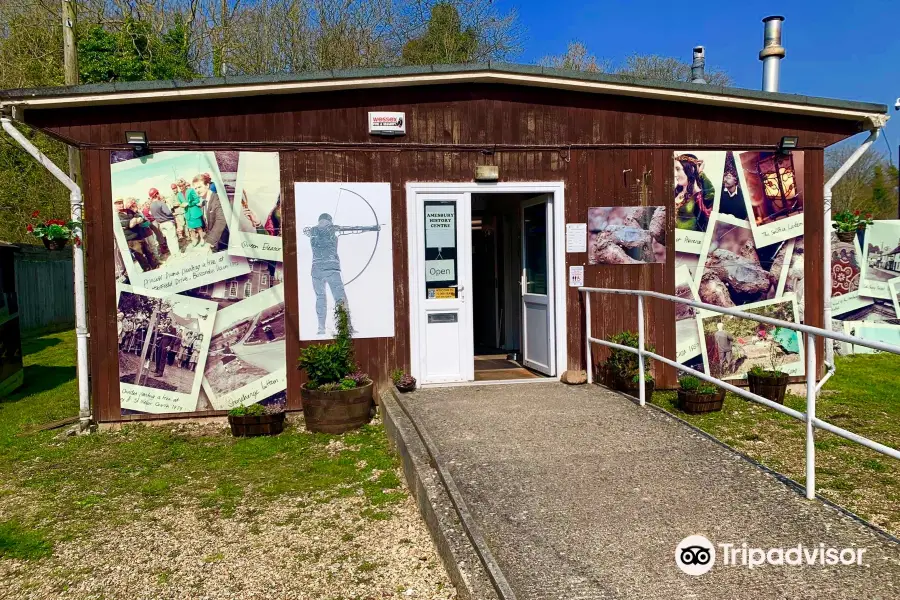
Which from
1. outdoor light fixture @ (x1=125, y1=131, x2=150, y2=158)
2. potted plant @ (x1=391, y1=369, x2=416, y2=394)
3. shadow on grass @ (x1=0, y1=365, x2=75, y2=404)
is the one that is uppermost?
outdoor light fixture @ (x1=125, y1=131, x2=150, y2=158)

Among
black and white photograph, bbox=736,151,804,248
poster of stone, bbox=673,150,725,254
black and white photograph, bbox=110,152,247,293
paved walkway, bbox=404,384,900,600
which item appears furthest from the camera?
black and white photograph, bbox=736,151,804,248

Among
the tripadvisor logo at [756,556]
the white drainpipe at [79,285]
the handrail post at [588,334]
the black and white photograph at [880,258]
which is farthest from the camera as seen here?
the black and white photograph at [880,258]

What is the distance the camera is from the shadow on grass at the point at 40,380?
351 inches

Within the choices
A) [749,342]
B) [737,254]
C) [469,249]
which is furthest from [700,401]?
[469,249]

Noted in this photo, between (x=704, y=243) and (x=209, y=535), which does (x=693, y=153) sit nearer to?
(x=704, y=243)

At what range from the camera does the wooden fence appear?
15648mm

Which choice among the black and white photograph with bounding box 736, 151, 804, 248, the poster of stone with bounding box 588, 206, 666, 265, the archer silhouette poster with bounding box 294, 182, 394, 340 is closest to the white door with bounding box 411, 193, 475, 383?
the archer silhouette poster with bounding box 294, 182, 394, 340

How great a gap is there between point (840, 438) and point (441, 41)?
1694 cm

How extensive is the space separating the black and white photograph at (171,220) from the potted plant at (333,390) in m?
1.30

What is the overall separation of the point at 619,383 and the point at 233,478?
12.7 ft

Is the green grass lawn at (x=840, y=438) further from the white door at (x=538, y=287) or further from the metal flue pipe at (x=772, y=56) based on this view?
the metal flue pipe at (x=772, y=56)

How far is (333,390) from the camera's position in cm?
627

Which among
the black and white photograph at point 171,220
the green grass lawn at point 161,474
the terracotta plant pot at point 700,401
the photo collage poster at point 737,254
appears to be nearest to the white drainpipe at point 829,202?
the photo collage poster at point 737,254

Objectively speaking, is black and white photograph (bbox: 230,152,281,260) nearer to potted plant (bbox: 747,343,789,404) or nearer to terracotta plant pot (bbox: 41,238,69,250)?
terracotta plant pot (bbox: 41,238,69,250)
